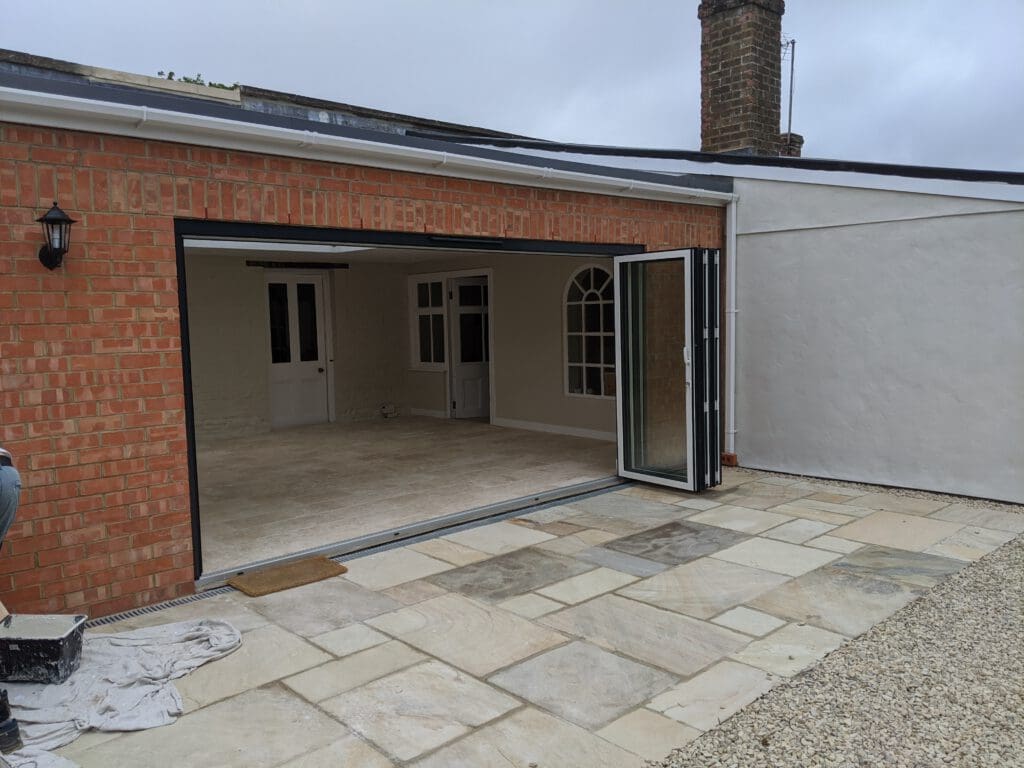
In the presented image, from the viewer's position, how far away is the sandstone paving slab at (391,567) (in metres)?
4.47

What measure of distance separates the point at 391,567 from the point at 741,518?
2526 mm

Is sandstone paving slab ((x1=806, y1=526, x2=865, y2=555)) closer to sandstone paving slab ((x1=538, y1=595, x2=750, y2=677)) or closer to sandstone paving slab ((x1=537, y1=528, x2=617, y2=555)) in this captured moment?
sandstone paving slab ((x1=537, y1=528, x2=617, y2=555))

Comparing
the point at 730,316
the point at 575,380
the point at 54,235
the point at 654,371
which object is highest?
the point at 54,235

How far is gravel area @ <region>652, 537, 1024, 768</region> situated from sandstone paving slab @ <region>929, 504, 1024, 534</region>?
5.59 ft

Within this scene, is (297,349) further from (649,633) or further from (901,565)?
(901,565)

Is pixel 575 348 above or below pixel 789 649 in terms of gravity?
above

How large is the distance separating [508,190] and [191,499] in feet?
9.54

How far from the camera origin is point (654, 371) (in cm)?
→ 666

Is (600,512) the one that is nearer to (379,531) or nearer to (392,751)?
(379,531)

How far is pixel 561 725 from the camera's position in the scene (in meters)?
2.91

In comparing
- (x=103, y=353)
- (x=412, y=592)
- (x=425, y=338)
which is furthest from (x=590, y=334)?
(x=103, y=353)

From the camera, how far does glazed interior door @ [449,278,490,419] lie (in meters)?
11.0

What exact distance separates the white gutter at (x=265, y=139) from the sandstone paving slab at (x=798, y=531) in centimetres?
279

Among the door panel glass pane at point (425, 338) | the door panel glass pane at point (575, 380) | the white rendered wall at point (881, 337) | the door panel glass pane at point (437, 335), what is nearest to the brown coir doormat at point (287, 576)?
the white rendered wall at point (881, 337)
